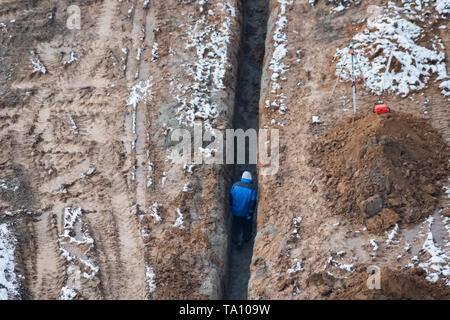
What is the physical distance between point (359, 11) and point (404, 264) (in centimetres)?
672

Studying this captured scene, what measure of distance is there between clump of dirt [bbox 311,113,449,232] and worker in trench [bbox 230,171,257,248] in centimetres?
138

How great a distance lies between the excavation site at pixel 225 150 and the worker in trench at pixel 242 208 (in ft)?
0.12

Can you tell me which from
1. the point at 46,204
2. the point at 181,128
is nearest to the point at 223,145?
the point at 181,128

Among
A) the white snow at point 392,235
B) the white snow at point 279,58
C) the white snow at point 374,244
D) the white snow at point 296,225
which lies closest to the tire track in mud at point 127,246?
the white snow at point 296,225

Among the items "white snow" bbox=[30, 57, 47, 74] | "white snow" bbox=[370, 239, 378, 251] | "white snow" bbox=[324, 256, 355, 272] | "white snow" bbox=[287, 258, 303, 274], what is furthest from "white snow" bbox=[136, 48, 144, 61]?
"white snow" bbox=[370, 239, 378, 251]

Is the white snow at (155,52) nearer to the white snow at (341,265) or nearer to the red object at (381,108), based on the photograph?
the red object at (381,108)

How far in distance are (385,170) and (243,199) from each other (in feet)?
8.89

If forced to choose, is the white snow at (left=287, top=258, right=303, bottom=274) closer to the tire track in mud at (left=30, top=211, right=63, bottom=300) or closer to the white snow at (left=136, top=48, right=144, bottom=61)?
the tire track in mud at (left=30, top=211, right=63, bottom=300)

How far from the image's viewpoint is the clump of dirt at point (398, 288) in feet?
25.1

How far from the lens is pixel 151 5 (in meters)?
14.0

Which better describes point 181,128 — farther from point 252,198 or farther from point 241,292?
point 241,292

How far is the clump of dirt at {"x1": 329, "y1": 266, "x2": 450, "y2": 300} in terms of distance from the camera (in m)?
7.65

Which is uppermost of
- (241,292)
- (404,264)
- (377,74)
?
(377,74)

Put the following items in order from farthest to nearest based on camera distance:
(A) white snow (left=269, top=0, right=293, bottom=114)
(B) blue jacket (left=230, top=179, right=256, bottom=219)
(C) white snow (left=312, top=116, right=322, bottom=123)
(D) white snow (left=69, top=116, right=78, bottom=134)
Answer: (D) white snow (left=69, top=116, right=78, bottom=134), (A) white snow (left=269, top=0, right=293, bottom=114), (C) white snow (left=312, top=116, right=322, bottom=123), (B) blue jacket (left=230, top=179, right=256, bottom=219)
